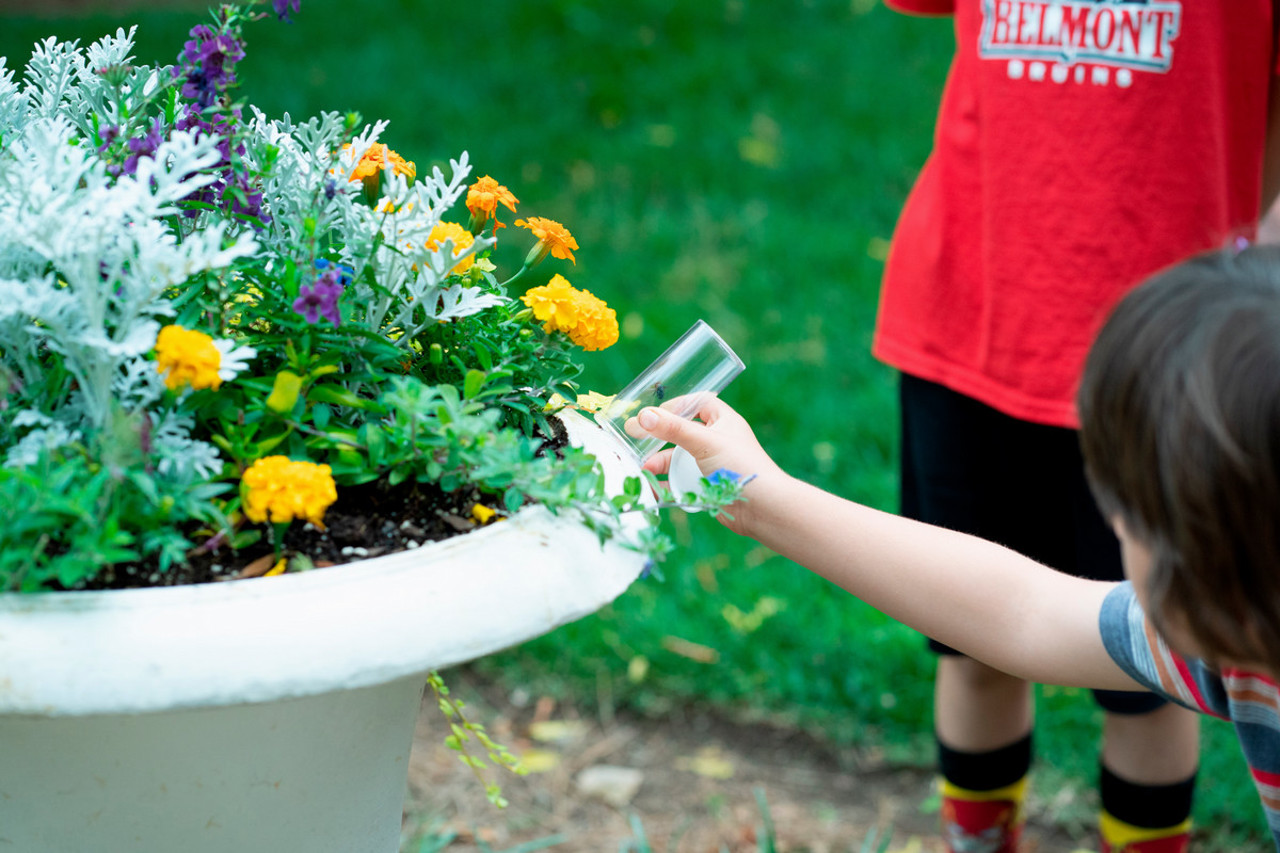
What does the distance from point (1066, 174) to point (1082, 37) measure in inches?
7.7

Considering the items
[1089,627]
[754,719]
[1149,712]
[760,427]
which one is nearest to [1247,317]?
[1089,627]

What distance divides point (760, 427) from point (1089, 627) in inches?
87.4

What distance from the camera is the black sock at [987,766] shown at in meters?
2.11

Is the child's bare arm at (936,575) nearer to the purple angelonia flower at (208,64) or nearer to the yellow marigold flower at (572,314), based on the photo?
the yellow marigold flower at (572,314)

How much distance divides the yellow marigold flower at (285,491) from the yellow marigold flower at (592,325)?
1.10 ft

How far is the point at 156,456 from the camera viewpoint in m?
0.95

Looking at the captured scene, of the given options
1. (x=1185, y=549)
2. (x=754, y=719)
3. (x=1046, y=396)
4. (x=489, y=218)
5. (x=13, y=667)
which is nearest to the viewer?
(x=13, y=667)

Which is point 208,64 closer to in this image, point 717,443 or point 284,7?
point 284,7

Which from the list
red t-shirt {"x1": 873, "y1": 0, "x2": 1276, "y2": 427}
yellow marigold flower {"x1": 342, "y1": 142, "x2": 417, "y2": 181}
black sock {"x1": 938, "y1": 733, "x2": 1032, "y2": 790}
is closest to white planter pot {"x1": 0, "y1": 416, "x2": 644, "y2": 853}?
yellow marigold flower {"x1": 342, "y1": 142, "x2": 417, "y2": 181}

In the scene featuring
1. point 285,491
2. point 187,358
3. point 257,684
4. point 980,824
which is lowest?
point 980,824

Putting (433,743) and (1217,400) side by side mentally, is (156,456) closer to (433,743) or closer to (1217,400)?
(1217,400)

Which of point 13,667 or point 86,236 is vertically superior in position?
point 86,236

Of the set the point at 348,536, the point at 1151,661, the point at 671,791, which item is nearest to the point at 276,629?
the point at 348,536

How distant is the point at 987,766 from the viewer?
2113 millimetres
